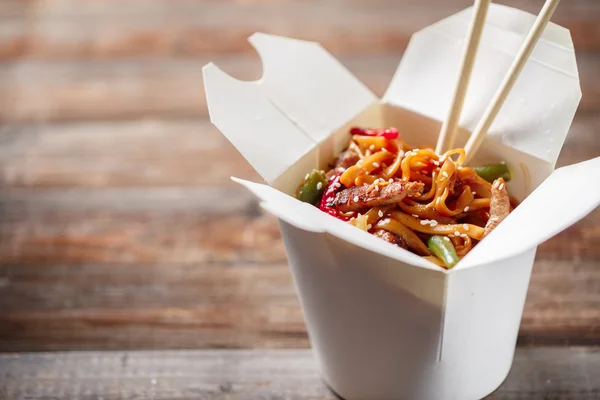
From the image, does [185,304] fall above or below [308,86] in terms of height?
below

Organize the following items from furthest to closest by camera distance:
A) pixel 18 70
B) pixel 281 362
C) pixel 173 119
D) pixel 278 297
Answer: pixel 18 70 < pixel 173 119 < pixel 278 297 < pixel 281 362

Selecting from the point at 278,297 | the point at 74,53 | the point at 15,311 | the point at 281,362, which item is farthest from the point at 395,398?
the point at 74,53

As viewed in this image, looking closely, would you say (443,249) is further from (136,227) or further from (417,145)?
(136,227)

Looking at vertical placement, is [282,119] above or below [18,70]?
above

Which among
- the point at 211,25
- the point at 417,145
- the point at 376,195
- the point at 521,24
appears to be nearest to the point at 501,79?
the point at 521,24

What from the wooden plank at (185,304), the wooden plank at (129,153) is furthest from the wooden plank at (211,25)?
the wooden plank at (185,304)

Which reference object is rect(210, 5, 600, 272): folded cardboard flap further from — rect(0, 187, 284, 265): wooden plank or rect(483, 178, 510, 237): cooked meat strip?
rect(0, 187, 284, 265): wooden plank

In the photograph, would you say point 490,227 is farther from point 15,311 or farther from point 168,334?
point 15,311
